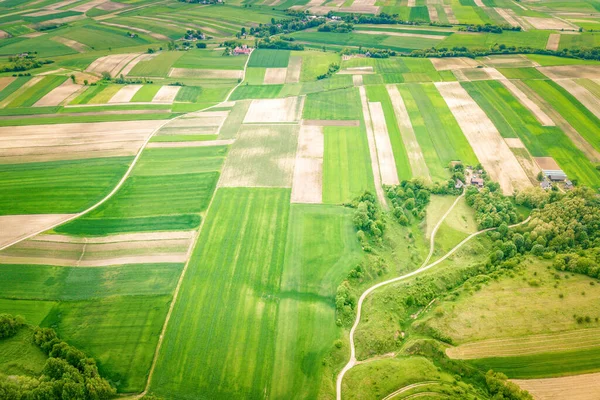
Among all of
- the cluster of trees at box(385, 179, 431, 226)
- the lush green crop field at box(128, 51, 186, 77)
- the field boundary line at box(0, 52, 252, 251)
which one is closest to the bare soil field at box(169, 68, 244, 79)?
the lush green crop field at box(128, 51, 186, 77)

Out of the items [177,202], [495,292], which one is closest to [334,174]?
[177,202]

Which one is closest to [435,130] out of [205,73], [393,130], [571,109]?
[393,130]

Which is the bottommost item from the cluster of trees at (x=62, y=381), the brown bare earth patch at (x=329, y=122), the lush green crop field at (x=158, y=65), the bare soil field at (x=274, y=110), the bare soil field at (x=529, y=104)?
the cluster of trees at (x=62, y=381)

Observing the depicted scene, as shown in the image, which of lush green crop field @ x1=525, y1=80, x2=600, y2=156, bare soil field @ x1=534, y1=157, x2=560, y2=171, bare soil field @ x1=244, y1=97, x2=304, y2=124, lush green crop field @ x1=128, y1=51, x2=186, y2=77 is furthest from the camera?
lush green crop field @ x1=128, y1=51, x2=186, y2=77

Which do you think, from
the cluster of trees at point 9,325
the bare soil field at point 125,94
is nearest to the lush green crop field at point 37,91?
the bare soil field at point 125,94

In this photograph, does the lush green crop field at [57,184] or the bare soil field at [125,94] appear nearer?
the lush green crop field at [57,184]

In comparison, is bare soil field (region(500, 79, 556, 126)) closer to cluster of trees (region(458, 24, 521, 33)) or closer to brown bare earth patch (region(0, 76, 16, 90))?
cluster of trees (region(458, 24, 521, 33))

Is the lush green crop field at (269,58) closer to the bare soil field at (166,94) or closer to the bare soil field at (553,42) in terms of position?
the bare soil field at (166,94)
